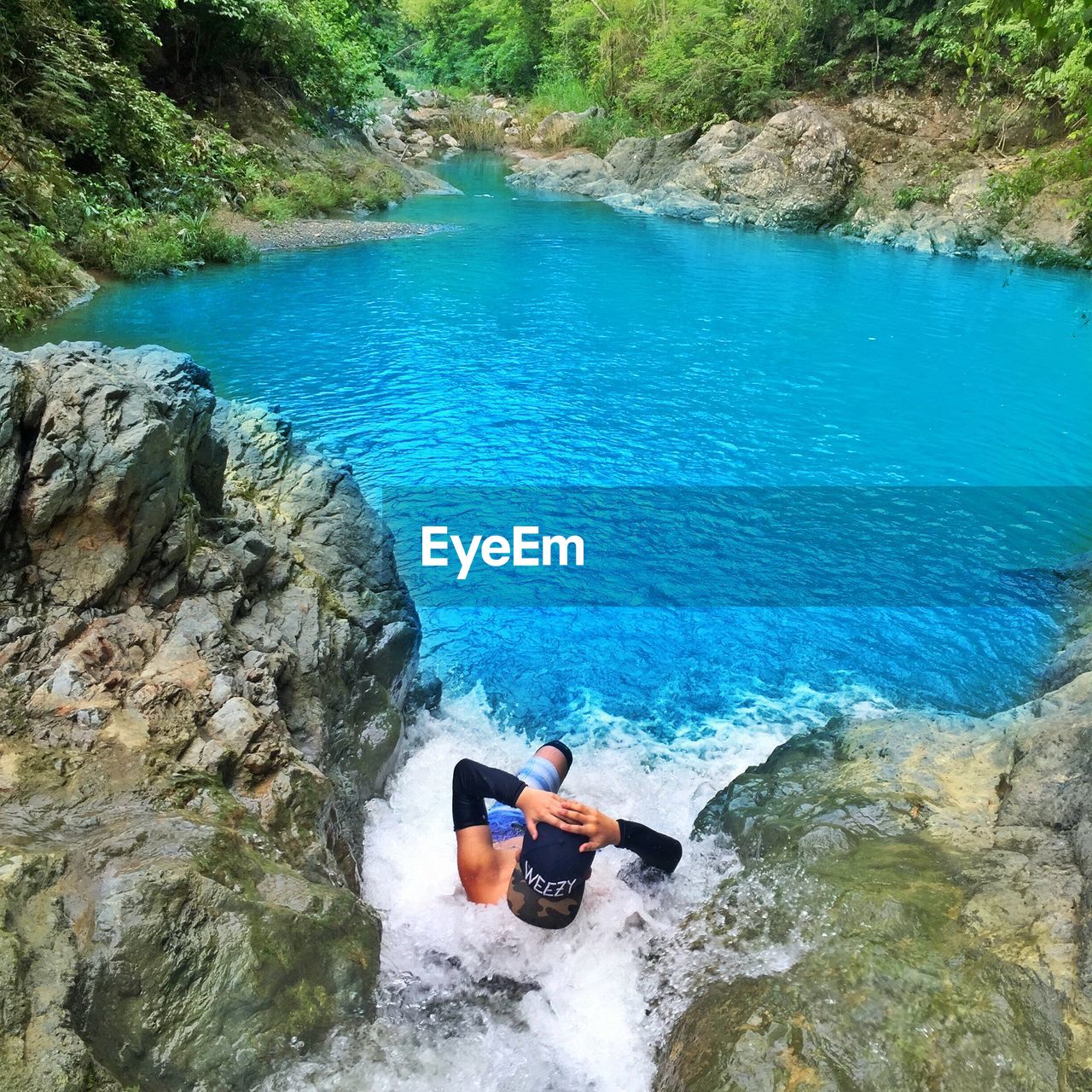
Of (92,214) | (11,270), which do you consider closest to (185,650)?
(11,270)

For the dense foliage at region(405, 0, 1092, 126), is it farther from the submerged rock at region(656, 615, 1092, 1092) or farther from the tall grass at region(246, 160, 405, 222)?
the submerged rock at region(656, 615, 1092, 1092)

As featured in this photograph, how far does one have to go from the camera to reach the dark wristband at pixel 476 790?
14.7ft

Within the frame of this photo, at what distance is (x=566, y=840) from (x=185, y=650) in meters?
2.24

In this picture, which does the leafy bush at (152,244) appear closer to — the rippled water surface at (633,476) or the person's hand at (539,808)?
the rippled water surface at (633,476)

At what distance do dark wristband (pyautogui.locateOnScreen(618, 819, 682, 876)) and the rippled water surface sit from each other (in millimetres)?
201

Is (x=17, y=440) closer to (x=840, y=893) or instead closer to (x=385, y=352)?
(x=840, y=893)

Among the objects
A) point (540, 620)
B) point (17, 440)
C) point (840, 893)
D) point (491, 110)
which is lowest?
point (540, 620)

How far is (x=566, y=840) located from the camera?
4.29 metres

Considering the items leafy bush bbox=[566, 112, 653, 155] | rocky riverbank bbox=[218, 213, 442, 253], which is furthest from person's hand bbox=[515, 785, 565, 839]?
leafy bush bbox=[566, 112, 653, 155]

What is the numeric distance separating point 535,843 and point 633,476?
658cm

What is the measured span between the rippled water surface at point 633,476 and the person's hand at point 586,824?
46 cm

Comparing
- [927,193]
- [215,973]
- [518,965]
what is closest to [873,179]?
[927,193]

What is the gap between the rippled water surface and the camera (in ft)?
13.7

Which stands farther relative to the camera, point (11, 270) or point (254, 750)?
point (11, 270)
